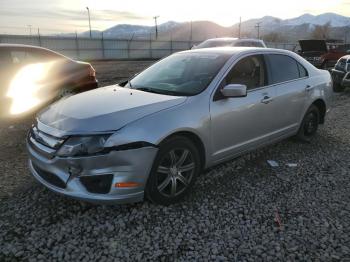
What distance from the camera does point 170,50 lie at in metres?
40.8

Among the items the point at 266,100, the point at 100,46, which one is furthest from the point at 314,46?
the point at 100,46

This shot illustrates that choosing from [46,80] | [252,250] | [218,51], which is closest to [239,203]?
[252,250]

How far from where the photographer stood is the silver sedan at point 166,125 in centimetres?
Result: 330

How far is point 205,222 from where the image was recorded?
3559 mm

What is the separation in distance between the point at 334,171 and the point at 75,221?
3366 mm

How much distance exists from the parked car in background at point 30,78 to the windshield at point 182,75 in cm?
312

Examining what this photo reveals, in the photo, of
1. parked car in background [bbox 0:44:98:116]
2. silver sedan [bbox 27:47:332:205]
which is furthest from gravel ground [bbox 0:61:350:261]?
parked car in background [bbox 0:44:98:116]

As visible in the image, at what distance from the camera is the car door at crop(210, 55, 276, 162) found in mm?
4113

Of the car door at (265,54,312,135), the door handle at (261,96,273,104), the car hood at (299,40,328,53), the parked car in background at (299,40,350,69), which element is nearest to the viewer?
the door handle at (261,96,273,104)

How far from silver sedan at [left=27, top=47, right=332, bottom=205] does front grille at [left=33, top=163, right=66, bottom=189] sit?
12 millimetres

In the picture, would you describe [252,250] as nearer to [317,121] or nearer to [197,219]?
[197,219]

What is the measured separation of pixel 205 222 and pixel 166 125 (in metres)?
1.01

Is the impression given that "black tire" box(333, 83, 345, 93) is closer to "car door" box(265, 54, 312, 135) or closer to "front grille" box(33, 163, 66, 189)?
"car door" box(265, 54, 312, 135)

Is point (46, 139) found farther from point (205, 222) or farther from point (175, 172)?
point (205, 222)
